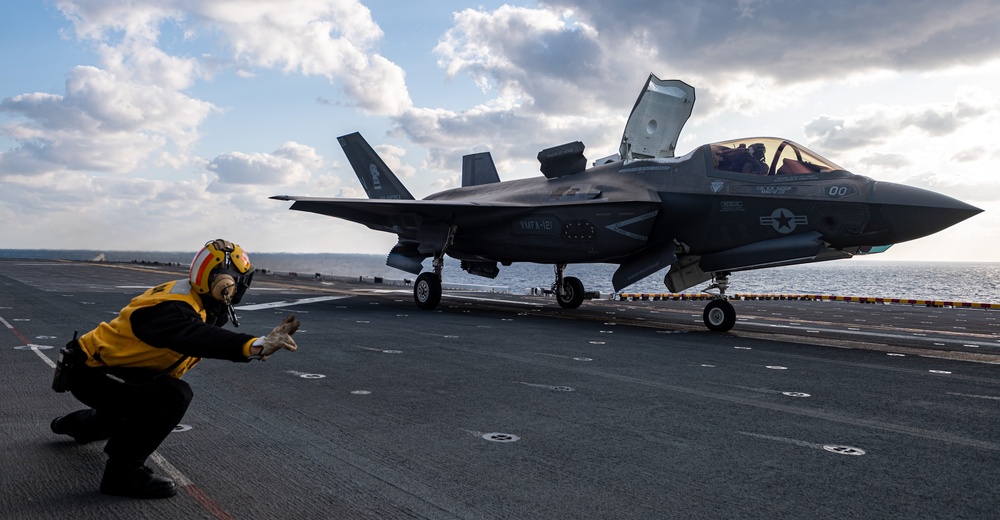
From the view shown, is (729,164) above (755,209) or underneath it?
above

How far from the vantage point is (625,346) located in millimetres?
11555

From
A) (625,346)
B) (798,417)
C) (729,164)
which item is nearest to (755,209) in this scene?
(729,164)

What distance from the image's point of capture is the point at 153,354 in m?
4.14

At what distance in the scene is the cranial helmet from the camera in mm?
4195

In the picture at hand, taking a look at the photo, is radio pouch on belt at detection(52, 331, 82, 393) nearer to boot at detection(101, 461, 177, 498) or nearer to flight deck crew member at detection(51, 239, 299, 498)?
flight deck crew member at detection(51, 239, 299, 498)

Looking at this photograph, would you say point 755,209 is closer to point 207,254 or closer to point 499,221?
point 499,221

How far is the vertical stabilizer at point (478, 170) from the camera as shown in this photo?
22531 millimetres

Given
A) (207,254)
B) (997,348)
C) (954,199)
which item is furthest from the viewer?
(997,348)

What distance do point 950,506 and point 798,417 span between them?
7.78ft

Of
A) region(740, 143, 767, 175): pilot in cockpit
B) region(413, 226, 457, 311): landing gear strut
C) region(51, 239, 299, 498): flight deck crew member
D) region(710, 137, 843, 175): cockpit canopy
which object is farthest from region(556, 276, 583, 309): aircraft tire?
region(51, 239, 299, 498): flight deck crew member

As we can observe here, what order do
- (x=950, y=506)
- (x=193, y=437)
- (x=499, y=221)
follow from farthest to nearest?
(x=499, y=221) < (x=193, y=437) < (x=950, y=506)

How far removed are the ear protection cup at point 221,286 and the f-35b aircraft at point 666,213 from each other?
36.8 feet

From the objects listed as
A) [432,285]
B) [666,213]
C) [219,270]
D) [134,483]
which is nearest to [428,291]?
[432,285]

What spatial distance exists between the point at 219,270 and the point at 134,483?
1311 mm
